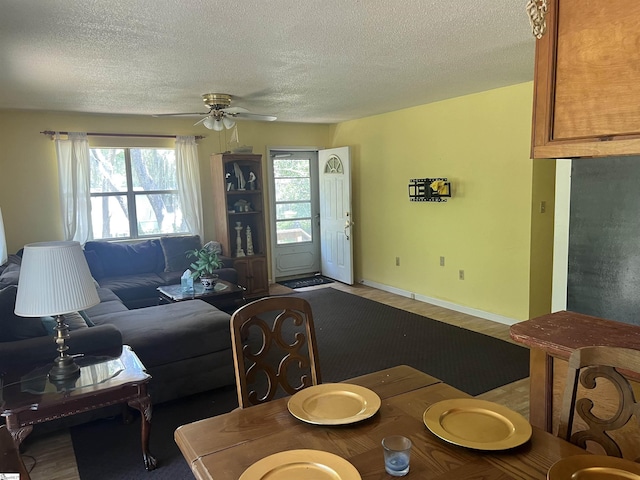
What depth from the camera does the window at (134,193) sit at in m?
5.71

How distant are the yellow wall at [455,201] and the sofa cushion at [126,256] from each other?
2885mm

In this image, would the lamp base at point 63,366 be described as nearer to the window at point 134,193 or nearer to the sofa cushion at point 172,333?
the sofa cushion at point 172,333

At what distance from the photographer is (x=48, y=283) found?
211 cm

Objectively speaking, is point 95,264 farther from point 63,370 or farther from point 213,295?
point 63,370

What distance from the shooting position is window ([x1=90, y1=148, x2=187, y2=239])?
225 inches

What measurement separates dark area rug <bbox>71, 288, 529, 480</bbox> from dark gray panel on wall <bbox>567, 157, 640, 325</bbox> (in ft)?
2.91

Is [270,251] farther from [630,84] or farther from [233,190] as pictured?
[630,84]

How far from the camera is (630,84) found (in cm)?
144

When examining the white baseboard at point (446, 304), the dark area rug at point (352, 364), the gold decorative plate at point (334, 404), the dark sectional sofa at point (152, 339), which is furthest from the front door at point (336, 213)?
the gold decorative plate at point (334, 404)

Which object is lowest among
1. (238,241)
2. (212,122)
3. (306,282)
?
(306,282)

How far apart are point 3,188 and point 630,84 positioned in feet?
19.2

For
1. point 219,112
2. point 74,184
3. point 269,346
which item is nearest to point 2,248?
point 74,184

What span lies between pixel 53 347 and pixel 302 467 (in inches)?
81.4

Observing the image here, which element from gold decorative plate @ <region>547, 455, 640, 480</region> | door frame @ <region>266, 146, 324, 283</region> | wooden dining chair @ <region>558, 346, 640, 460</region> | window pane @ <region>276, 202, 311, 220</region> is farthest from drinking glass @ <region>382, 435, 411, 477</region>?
window pane @ <region>276, 202, 311, 220</region>
